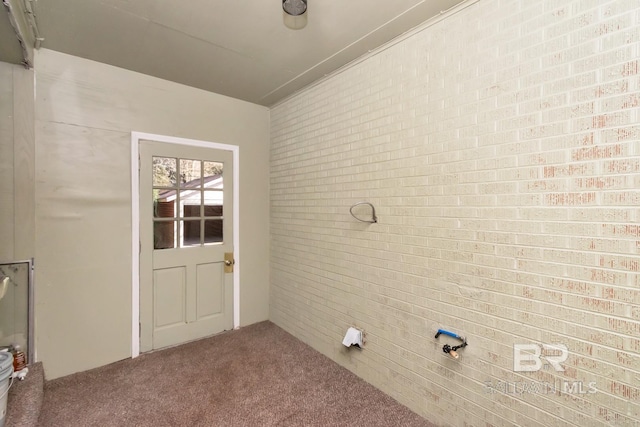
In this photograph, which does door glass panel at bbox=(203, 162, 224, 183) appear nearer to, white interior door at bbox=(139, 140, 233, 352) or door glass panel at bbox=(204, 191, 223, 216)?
white interior door at bbox=(139, 140, 233, 352)

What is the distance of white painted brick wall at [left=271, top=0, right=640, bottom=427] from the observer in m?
1.18

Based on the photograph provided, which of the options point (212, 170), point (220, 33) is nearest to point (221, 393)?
point (212, 170)

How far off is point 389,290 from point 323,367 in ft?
3.26

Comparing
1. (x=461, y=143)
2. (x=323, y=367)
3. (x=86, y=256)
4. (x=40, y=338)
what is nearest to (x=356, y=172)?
(x=461, y=143)

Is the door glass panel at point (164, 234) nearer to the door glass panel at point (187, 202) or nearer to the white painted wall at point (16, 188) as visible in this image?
the door glass panel at point (187, 202)

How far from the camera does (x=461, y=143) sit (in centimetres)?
166

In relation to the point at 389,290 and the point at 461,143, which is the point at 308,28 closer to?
the point at 461,143

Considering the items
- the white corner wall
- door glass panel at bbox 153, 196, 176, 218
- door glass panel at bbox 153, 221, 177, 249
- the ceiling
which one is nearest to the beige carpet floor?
the white corner wall

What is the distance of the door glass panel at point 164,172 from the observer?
2711mm

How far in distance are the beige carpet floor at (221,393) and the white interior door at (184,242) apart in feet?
1.09

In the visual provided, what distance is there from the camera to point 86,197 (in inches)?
92.7

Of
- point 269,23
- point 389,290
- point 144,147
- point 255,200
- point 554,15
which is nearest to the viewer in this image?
point 554,15

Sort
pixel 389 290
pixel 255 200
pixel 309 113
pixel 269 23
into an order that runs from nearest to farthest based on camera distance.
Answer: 1. pixel 269 23
2. pixel 389 290
3. pixel 309 113
4. pixel 255 200

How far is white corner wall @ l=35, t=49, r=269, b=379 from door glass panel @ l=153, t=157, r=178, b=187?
0.24 meters
